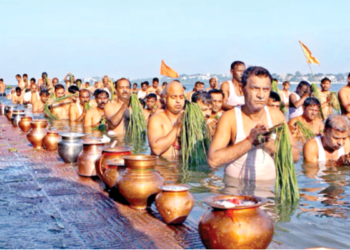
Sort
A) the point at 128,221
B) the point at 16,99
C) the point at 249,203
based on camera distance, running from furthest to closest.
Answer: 1. the point at 16,99
2. the point at 128,221
3. the point at 249,203

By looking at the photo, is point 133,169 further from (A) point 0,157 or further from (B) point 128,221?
(A) point 0,157

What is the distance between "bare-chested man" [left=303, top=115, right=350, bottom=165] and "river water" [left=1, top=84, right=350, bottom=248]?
0.74ft

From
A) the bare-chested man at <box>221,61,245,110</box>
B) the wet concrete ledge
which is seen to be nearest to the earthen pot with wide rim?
the wet concrete ledge

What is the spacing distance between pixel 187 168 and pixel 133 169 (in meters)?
2.87

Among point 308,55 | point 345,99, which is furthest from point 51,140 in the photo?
point 308,55

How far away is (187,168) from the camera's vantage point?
296 inches

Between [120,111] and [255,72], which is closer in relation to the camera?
[255,72]

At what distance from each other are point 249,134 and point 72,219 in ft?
6.60

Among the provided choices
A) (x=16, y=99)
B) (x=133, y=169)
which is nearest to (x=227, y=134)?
(x=133, y=169)

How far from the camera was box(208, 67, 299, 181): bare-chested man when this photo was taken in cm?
507

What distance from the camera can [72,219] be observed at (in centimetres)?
433

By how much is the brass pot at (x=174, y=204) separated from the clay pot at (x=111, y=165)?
3.68ft

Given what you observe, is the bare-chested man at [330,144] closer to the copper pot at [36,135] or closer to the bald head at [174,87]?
the bald head at [174,87]

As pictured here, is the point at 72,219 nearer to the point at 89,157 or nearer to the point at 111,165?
the point at 111,165
